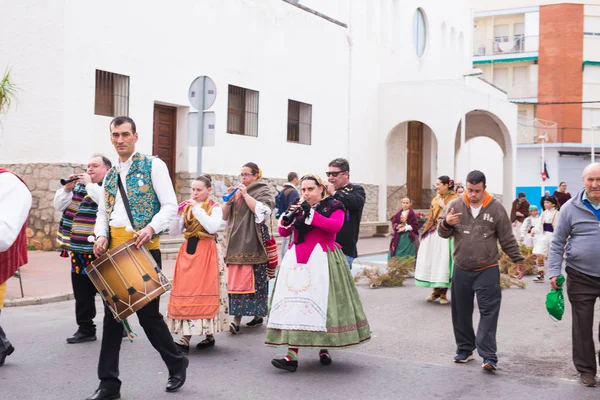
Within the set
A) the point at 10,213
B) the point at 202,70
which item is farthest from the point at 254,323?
the point at 202,70

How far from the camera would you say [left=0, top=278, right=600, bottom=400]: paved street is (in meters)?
5.73

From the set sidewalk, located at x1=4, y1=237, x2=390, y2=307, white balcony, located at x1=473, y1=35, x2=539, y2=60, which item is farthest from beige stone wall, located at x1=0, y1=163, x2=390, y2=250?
white balcony, located at x1=473, y1=35, x2=539, y2=60

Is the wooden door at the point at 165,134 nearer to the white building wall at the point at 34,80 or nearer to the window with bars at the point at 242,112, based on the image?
the window with bars at the point at 242,112

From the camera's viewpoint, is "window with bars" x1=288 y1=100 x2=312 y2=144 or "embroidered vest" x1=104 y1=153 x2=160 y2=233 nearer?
"embroidered vest" x1=104 y1=153 x2=160 y2=233

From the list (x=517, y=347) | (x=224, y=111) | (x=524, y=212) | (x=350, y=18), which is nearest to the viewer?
(x=517, y=347)

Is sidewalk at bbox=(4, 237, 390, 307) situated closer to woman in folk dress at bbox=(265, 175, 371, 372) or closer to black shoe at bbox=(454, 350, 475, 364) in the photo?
woman in folk dress at bbox=(265, 175, 371, 372)

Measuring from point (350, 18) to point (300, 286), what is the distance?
20.1 meters

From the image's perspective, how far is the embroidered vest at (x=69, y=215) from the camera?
7.76 meters

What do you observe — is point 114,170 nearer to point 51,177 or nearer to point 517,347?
point 517,347

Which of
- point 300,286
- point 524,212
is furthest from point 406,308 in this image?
point 524,212

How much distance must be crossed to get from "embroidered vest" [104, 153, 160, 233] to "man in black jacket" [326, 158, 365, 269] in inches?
104

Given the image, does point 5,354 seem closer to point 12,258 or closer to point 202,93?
point 12,258

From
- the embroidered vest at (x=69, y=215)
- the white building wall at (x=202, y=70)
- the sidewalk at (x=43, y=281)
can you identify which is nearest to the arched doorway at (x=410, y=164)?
the white building wall at (x=202, y=70)

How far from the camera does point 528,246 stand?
51.2 feet
